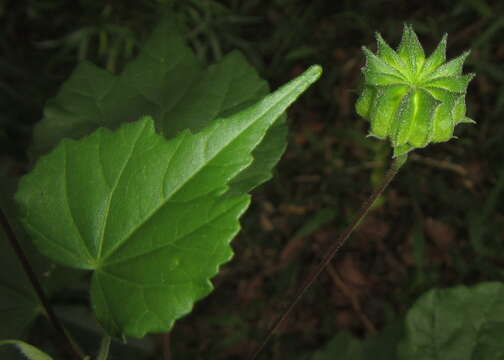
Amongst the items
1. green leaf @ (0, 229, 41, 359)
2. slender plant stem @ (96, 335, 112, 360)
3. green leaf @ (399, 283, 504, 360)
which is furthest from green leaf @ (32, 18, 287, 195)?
green leaf @ (399, 283, 504, 360)

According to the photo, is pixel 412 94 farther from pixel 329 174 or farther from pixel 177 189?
pixel 329 174

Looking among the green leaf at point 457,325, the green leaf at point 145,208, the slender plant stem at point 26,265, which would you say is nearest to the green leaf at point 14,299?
the slender plant stem at point 26,265

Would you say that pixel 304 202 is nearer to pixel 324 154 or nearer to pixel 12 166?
pixel 324 154

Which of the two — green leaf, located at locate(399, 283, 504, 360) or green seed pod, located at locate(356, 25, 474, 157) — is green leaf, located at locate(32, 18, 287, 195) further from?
green leaf, located at locate(399, 283, 504, 360)

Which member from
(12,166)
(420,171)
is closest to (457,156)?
(420,171)

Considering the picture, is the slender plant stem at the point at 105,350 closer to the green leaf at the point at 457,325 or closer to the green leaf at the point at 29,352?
the green leaf at the point at 29,352
